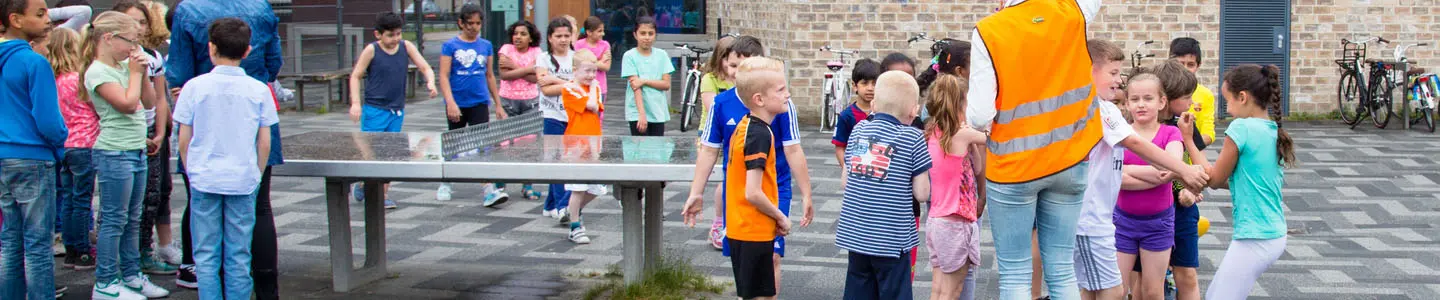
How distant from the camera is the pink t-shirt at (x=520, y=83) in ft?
30.0

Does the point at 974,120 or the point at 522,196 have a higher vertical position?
the point at 974,120

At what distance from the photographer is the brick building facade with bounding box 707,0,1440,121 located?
51.2 feet

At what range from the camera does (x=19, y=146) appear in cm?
532

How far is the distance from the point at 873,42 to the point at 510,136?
9.21m

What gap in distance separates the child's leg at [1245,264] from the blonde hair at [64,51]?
4.67 m

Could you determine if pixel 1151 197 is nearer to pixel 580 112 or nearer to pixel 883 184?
pixel 883 184

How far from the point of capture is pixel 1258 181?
15.9ft

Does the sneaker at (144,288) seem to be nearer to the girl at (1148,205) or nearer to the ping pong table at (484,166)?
the ping pong table at (484,166)

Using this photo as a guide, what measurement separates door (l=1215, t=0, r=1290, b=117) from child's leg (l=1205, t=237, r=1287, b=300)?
458 inches

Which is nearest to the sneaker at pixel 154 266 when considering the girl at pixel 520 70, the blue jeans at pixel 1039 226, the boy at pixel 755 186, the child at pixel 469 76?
the child at pixel 469 76

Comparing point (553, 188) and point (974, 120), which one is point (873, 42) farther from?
point (974, 120)

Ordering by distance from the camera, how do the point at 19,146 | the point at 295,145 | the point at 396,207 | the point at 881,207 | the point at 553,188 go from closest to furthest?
the point at 881,207 < the point at 19,146 < the point at 295,145 < the point at 553,188 < the point at 396,207

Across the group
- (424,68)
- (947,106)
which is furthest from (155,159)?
(947,106)

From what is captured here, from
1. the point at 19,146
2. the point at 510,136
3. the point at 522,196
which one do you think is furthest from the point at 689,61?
the point at 19,146
